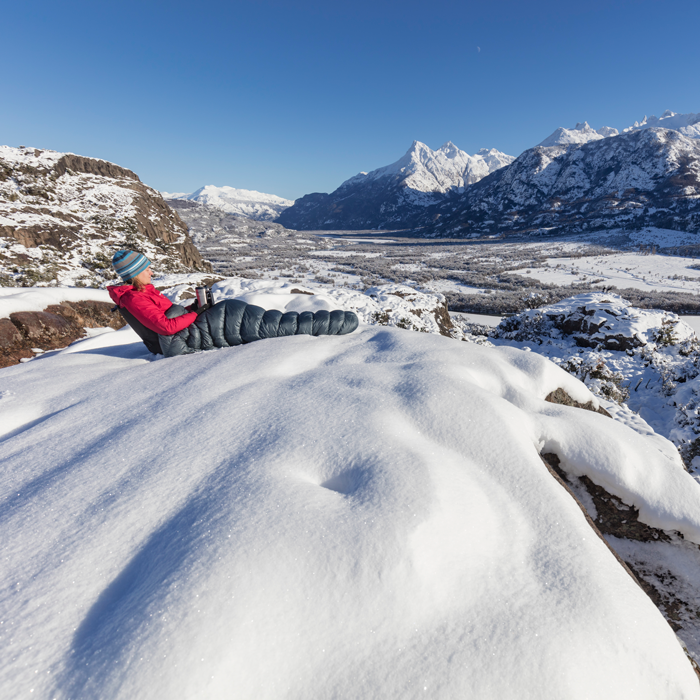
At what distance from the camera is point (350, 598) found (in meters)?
1.42

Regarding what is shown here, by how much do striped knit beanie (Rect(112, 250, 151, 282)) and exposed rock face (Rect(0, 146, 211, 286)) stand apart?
13413 mm

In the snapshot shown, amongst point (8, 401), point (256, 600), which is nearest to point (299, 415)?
point (256, 600)

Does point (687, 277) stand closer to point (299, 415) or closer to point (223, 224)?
point (299, 415)

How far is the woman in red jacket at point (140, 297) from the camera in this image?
4.08 metres

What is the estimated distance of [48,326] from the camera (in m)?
6.48

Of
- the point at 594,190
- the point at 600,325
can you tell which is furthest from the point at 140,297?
the point at 594,190

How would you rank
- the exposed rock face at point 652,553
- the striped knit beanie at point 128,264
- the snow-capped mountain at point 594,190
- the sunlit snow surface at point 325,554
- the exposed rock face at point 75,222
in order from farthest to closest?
the snow-capped mountain at point 594,190 → the exposed rock face at point 75,222 → the striped knit beanie at point 128,264 → the exposed rock face at point 652,553 → the sunlit snow surface at point 325,554

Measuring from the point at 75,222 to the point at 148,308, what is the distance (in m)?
27.9

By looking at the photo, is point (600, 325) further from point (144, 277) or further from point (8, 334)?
point (8, 334)

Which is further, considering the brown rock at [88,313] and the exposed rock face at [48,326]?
the brown rock at [88,313]

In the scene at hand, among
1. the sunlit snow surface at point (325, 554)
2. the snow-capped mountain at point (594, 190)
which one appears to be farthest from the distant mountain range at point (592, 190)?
the sunlit snow surface at point (325, 554)

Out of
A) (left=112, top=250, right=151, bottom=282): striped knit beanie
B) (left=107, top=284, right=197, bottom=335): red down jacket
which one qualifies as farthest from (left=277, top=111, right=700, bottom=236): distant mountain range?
(left=112, top=250, right=151, bottom=282): striped knit beanie

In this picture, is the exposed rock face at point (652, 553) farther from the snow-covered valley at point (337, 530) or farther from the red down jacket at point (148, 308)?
the red down jacket at point (148, 308)

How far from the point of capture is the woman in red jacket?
4.08m
